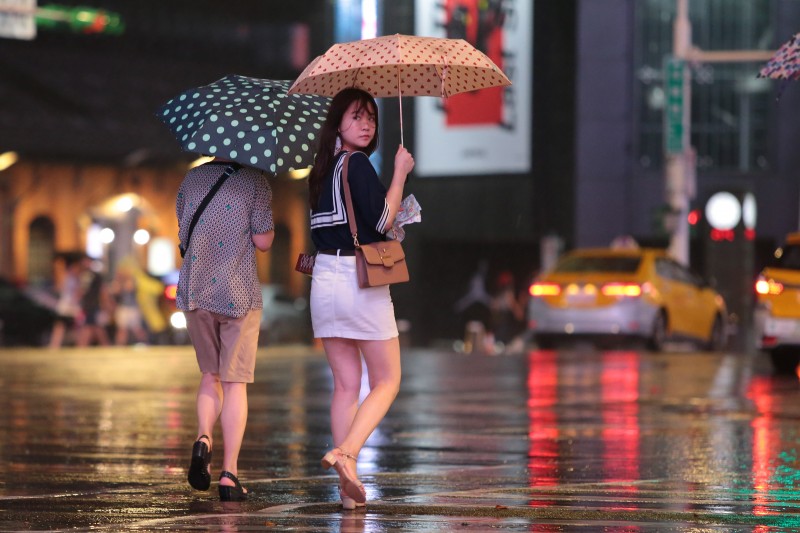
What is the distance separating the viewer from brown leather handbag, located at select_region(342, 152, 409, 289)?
7992 millimetres

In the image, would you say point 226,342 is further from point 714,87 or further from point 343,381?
point 714,87

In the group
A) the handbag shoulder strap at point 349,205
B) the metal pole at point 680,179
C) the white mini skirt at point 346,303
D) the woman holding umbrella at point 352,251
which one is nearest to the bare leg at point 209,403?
the woman holding umbrella at point 352,251

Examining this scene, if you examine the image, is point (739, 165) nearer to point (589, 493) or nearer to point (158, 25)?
point (158, 25)

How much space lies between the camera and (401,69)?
9266 millimetres

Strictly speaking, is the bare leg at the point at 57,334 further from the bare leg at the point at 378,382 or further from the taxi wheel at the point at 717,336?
the bare leg at the point at 378,382

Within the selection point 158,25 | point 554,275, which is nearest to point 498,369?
point 554,275

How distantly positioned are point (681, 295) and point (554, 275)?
1953 millimetres

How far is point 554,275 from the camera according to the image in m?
26.6

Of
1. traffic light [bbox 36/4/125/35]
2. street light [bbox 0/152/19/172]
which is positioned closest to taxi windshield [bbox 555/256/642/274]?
traffic light [bbox 36/4/125/35]

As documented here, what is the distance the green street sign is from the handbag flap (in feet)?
94.4

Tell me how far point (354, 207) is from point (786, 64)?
143 inches

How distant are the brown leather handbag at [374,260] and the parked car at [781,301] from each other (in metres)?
11.3

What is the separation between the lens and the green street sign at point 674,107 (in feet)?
119

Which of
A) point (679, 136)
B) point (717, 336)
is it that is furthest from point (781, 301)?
point (679, 136)
